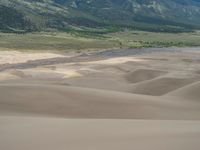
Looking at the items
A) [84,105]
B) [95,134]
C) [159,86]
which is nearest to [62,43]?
[159,86]

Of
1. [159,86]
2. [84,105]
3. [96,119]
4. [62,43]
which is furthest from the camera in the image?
[62,43]

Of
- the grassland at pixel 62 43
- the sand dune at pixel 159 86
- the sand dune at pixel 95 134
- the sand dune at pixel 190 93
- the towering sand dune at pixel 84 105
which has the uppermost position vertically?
the sand dune at pixel 95 134

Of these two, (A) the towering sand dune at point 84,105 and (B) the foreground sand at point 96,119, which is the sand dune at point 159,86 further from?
(A) the towering sand dune at point 84,105

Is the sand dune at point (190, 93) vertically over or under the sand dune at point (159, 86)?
over

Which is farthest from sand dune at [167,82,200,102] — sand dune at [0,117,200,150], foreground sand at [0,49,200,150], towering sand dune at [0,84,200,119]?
sand dune at [0,117,200,150]

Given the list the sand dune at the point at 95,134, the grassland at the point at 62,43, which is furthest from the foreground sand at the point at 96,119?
the grassland at the point at 62,43

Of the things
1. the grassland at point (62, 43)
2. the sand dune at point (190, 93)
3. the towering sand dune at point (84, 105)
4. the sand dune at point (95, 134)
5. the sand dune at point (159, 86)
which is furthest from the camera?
the grassland at point (62, 43)

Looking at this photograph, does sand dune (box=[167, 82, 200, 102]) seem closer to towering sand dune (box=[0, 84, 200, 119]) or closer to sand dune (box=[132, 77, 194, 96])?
towering sand dune (box=[0, 84, 200, 119])

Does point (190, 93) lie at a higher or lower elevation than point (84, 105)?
lower

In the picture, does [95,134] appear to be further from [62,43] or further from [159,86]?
[62,43]

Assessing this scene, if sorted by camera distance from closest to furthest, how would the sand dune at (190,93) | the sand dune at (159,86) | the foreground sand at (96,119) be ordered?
1. the foreground sand at (96,119)
2. the sand dune at (190,93)
3. the sand dune at (159,86)

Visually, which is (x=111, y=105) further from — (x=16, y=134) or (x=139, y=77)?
(x=139, y=77)
